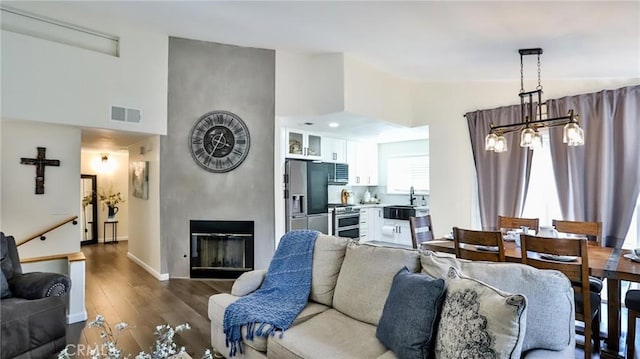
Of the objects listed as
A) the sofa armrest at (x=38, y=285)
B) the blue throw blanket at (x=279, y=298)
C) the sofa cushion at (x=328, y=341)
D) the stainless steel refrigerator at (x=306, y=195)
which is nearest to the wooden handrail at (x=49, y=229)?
the sofa armrest at (x=38, y=285)

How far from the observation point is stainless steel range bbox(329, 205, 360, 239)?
21.1ft

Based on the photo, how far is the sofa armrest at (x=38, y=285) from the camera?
8.87ft

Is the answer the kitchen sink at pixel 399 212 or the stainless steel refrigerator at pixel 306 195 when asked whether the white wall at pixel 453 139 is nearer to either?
the kitchen sink at pixel 399 212

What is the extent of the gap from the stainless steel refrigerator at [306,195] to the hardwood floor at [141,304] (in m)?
1.50

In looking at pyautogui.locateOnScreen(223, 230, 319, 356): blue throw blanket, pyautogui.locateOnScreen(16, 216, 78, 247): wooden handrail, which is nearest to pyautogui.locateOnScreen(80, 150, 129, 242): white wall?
pyautogui.locateOnScreen(16, 216, 78, 247): wooden handrail

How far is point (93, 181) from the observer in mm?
7535

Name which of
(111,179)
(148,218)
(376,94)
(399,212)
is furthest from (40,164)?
(399,212)

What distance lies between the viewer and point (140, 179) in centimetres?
544

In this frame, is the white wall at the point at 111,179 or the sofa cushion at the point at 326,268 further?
the white wall at the point at 111,179

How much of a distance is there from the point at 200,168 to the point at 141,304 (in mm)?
1938

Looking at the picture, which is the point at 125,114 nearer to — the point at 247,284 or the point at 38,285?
the point at 38,285

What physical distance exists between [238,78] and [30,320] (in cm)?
369

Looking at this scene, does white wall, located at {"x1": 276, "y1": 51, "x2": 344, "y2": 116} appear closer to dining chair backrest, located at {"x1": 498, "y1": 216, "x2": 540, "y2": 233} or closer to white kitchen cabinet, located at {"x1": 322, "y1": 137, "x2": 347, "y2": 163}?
white kitchen cabinet, located at {"x1": 322, "y1": 137, "x2": 347, "y2": 163}

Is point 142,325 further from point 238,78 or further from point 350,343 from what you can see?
point 238,78
